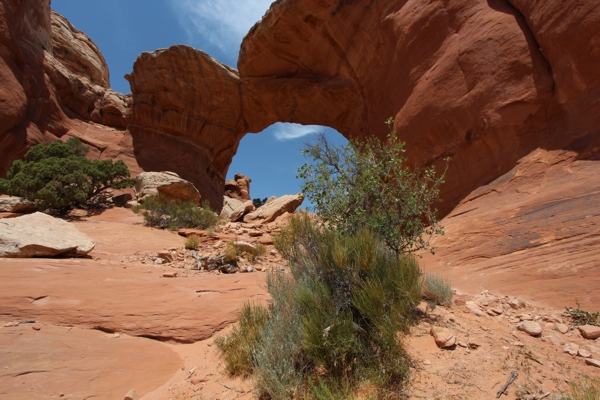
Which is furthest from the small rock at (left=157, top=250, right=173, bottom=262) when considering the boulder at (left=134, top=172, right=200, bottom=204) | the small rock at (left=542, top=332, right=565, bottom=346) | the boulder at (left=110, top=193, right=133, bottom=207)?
the boulder at (left=110, top=193, right=133, bottom=207)

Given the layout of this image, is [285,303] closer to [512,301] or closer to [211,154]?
[512,301]

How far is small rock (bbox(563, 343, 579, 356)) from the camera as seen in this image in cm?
303

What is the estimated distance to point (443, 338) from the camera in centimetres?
306

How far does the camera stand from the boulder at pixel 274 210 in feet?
50.3

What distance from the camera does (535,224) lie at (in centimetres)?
571

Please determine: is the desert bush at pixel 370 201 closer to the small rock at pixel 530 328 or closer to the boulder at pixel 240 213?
the small rock at pixel 530 328

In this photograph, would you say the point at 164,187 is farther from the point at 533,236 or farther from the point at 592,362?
the point at 592,362

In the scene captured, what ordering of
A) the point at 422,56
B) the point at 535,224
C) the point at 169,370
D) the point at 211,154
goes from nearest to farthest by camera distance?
the point at 169,370, the point at 535,224, the point at 422,56, the point at 211,154

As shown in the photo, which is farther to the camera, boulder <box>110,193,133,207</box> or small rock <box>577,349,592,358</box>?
boulder <box>110,193,133,207</box>

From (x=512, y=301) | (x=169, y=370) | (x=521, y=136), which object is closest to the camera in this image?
(x=169, y=370)

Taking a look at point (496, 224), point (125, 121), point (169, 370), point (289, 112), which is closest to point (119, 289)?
point (169, 370)

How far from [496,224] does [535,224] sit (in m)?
0.67

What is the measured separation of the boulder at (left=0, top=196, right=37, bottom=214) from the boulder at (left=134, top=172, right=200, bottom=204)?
4333mm

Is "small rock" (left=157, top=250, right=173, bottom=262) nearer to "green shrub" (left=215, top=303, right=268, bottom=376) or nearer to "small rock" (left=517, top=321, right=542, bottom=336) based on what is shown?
"green shrub" (left=215, top=303, right=268, bottom=376)
